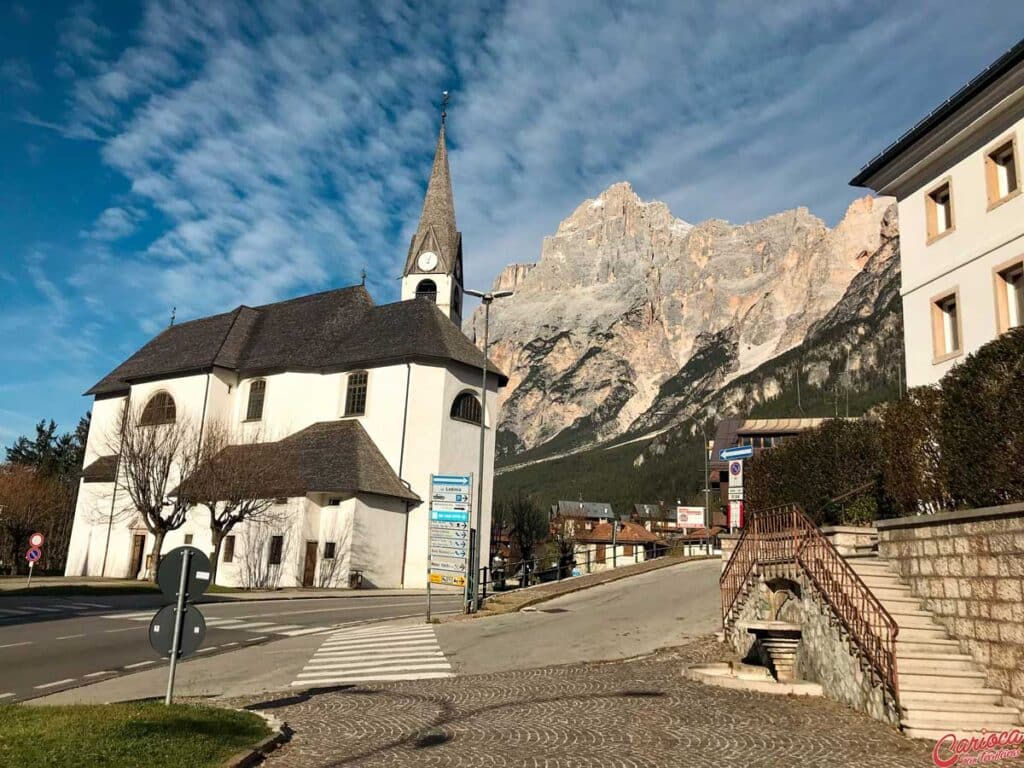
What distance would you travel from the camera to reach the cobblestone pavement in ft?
26.2

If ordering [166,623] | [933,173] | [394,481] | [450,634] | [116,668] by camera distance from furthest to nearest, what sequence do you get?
[394,481], [933,173], [450,634], [116,668], [166,623]

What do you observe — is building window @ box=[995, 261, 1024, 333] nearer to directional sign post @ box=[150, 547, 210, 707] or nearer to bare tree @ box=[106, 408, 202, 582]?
directional sign post @ box=[150, 547, 210, 707]

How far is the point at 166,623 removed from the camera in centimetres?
934

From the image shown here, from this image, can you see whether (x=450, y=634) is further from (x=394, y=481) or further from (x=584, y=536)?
(x=584, y=536)

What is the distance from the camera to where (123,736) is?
769 cm

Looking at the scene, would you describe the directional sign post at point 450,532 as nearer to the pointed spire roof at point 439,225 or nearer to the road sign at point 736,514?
the road sign at point 736,514

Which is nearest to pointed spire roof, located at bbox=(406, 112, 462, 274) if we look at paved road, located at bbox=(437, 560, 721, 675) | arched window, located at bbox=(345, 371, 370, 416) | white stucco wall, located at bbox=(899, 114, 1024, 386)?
arched window, located at bbox=(345, 371, 370, 416)

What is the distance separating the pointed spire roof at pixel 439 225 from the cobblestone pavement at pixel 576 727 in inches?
1732

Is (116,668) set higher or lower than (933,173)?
lower

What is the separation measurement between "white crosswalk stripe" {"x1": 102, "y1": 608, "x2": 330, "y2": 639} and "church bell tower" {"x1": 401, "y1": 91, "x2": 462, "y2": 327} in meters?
31.3

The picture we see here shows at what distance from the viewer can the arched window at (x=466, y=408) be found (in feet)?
147

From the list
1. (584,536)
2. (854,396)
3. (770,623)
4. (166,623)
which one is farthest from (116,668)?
(854,396)

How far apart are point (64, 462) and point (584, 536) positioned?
2603 inches

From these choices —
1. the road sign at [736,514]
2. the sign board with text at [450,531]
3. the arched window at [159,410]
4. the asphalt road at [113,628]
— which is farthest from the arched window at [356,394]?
the road sign at [736,514]
